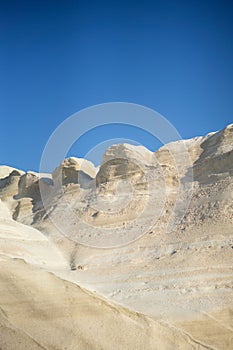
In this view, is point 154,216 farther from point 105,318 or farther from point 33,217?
point 105,318

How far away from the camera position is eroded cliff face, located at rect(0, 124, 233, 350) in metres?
6.62

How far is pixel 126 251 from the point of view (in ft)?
65.8

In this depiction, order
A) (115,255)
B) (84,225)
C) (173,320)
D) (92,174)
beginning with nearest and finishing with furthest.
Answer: (173,320)
(115,255)
(84,225)
(92,174)

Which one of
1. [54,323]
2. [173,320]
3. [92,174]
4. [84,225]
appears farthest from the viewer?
[92,174]

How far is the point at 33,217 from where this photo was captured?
1225 inches

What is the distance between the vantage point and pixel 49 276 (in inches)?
296

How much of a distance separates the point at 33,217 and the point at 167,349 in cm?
2544

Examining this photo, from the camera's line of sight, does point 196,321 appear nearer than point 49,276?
No

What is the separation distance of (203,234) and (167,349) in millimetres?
12506

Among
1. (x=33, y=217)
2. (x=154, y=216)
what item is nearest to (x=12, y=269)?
(x=154, y=216)

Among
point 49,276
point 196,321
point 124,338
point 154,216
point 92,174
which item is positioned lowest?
point 196,321

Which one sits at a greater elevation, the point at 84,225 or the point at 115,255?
the point at 84,225

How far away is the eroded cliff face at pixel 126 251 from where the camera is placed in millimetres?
6625

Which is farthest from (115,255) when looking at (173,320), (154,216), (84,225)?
(173,320)
